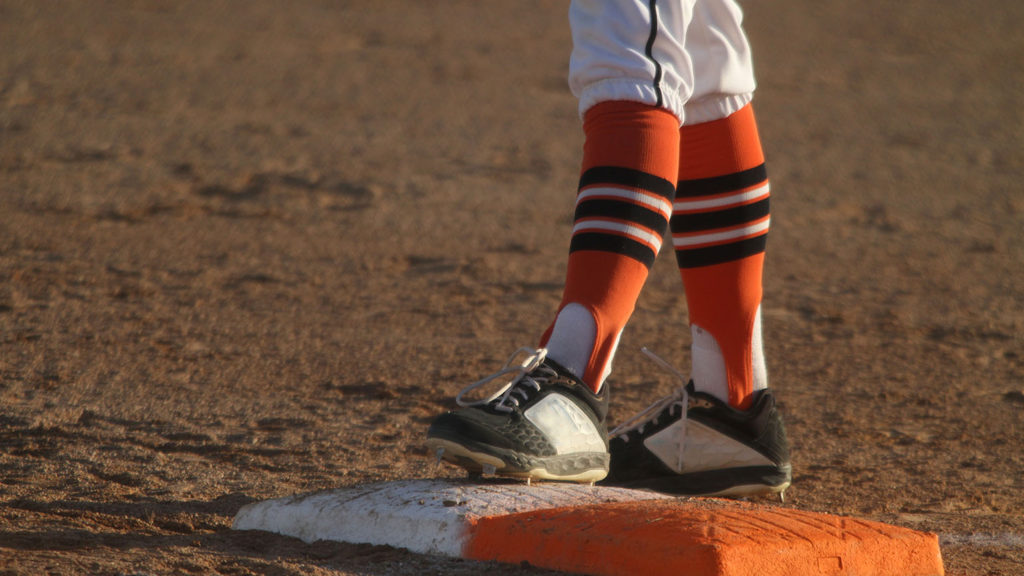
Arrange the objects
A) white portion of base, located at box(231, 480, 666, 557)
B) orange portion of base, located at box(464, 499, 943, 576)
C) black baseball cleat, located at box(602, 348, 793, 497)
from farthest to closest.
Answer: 1. black baseball cleat, located at box(602, 348, 793, 497)
2. white portion of base, located at box(231, 480, 666, 557)
3. orange portion of base, located at box(464, 499, 943, 576)

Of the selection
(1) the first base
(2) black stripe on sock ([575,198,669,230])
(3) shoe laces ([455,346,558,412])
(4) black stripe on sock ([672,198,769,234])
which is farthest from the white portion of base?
(4) black stripe on sock ([672,198,769,234])

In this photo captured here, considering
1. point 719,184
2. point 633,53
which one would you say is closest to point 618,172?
point 633,53

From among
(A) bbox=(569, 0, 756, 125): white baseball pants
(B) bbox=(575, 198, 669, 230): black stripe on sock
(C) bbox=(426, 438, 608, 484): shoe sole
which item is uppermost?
(A) bbox=(569, 0, 756, 125): white baseball pants

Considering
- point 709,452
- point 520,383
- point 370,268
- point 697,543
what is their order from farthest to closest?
point 370,268 → point 709,452 → point 520,383 → point 697,543

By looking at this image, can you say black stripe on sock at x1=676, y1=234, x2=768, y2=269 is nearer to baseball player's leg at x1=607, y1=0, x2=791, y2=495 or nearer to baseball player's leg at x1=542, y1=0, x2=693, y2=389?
baseball player's leg at x1=607, y1=0, x2=791, y2=495

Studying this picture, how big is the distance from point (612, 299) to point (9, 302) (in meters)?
1.81

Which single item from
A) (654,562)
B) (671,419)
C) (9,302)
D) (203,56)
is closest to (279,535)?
(654,562)

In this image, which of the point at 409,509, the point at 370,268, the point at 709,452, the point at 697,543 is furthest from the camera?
the point at 370,268

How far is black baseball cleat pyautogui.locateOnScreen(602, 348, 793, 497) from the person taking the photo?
1840 millimetres

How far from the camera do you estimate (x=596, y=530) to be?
1383 millimetres

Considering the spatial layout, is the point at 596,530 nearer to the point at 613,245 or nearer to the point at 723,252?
the point at 613,245

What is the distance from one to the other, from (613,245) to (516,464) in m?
0.32

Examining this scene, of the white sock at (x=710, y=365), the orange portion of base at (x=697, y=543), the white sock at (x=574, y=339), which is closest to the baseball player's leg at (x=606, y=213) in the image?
the white sock at (x=574, y=339)

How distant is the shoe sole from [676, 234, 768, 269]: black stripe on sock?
0.40m
